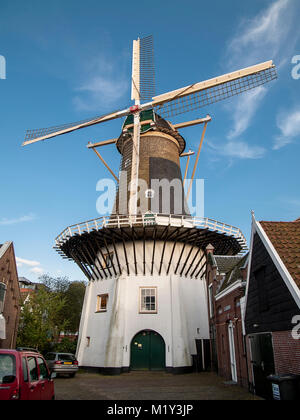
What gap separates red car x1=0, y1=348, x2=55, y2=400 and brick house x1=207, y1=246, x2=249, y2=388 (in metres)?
8.16

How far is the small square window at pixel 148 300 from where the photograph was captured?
72.6 ft

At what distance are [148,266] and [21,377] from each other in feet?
57.9

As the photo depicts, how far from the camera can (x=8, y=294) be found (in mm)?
20578

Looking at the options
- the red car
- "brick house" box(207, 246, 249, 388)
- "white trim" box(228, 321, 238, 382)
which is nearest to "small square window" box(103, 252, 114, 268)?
"brick house" box(207, 246, 249, 388)

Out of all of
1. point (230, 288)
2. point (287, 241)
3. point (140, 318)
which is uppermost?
point (287, 241)

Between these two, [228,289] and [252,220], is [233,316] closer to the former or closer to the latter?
[228,289]

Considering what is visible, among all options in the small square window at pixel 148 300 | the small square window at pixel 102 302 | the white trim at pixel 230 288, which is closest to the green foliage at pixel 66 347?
the small square window at pixel 102 302

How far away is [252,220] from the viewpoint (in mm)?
10883

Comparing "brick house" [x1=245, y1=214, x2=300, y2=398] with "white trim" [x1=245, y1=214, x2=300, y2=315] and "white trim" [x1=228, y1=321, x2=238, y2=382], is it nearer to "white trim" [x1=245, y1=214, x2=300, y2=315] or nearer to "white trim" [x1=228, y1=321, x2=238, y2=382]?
"white trim" [x1=245, y1=214, x2=300, y2=315]

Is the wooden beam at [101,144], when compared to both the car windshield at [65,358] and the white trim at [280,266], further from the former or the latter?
the white trim at [280,266]

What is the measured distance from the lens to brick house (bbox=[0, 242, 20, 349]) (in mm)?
19344

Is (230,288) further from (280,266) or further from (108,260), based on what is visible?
(108,260)

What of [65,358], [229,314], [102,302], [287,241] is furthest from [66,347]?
[287,241]

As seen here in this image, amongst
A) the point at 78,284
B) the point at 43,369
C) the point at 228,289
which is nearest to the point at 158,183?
the point at 228,289
